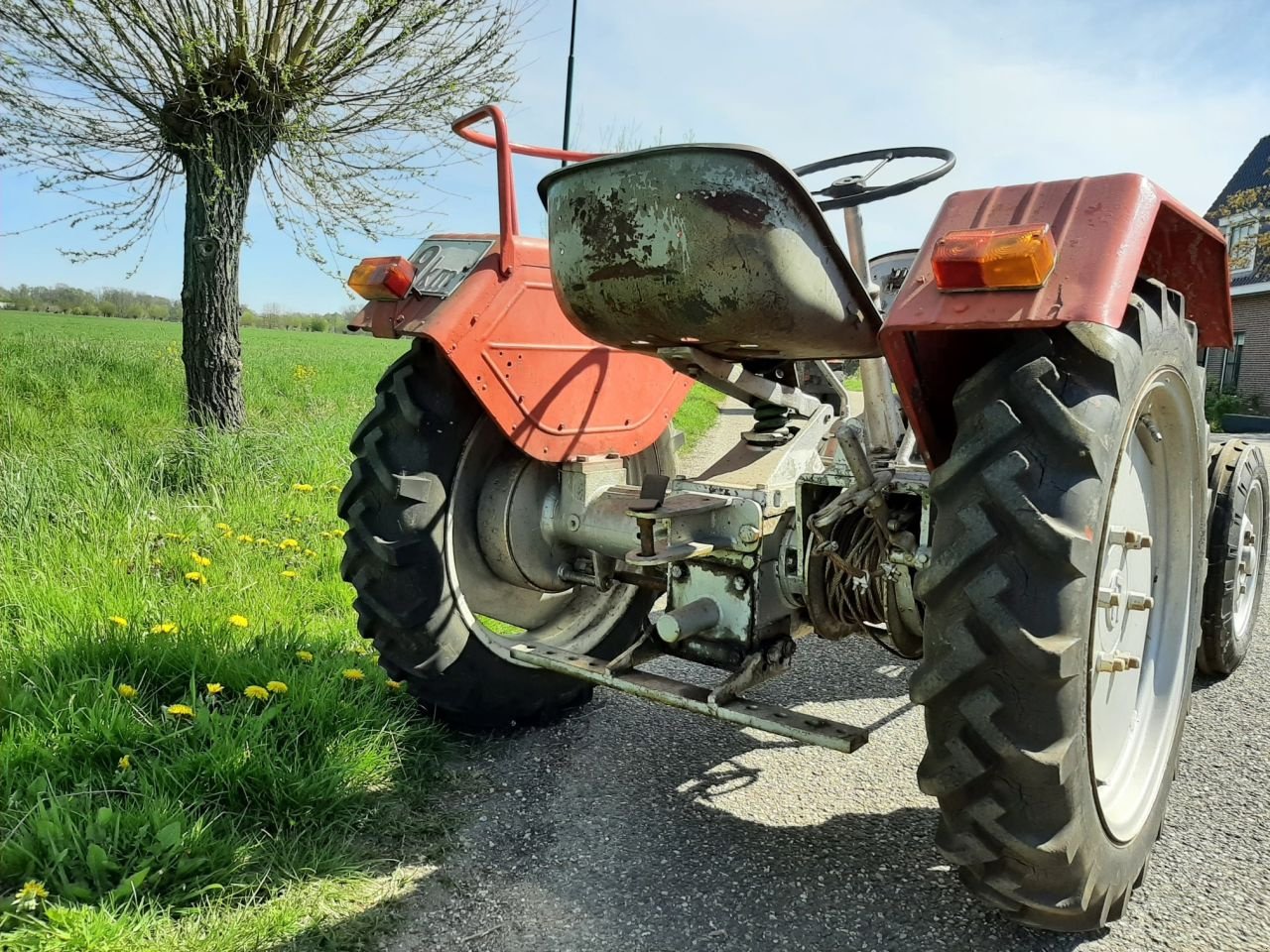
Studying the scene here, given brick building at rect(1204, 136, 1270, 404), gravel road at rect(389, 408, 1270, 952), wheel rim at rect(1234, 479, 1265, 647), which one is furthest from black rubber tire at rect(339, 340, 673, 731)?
brick building at rect(1204, 136, 1270, 404)

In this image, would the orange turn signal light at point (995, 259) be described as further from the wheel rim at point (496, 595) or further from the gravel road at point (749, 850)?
the wheel rim at point (496, 595)

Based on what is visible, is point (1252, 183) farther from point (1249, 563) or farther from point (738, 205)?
point (738, 205)

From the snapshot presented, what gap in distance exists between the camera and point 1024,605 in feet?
5.12

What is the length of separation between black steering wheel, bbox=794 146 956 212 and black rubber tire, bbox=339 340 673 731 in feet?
3.87

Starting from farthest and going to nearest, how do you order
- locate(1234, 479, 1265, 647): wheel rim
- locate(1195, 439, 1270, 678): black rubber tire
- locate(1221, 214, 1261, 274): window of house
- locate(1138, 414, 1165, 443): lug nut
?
locate(1221, 214, 1261, 274): window of house
locate(1234, 479, 1265, 647): wheel rim
locate(1195, 439, 1270, 678): black rubber tire
locate(1138, 414, 1165, 443): lug nut

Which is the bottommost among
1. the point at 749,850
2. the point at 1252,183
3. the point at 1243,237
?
the point at 749,850

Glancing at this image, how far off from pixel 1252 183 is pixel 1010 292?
84.8 ft

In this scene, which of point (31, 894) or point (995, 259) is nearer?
point (995, 259)

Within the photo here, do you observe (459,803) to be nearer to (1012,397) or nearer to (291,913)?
(291,913)

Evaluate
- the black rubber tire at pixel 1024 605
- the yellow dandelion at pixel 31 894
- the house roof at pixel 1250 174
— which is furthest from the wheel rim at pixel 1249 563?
the house roof at pixel 1250 174

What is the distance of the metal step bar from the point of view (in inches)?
79.3

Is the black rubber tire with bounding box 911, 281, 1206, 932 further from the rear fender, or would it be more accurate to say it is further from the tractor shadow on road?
the rear fender

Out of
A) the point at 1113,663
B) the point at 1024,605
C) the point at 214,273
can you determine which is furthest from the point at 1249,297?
the point at 1024,605

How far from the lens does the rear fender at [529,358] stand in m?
2.56
